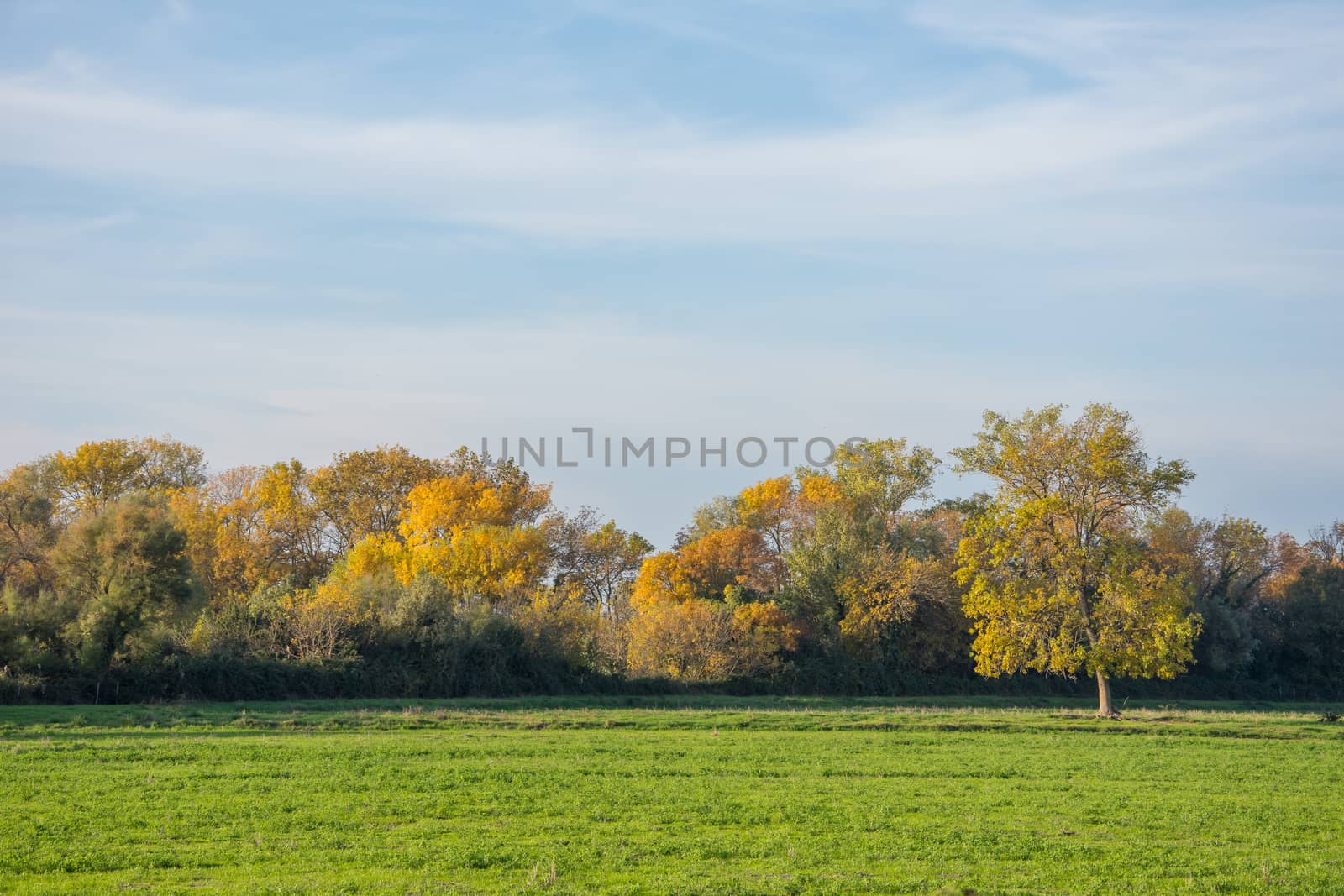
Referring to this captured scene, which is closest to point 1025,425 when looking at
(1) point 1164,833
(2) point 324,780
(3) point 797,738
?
(3) point 797,738

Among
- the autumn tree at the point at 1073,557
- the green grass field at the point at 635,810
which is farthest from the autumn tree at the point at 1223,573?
the green grass field at the point at 635,810

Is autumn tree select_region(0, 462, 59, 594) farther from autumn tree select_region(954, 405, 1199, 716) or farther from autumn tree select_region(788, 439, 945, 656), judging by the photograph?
autumn tree select_region(954, 405, 1199, 716)

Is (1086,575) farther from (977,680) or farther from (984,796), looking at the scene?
(984,796)

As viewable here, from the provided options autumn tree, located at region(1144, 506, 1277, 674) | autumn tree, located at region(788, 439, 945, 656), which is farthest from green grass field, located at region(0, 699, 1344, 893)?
autumn tree, located at region(1144, 506, 1277, 674)

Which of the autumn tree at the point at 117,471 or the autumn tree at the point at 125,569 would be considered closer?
the autumn tree at the point at 125,569

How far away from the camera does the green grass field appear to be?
47.0 ft

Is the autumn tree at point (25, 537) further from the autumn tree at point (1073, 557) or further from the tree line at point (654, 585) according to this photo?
the autumn tree at point (1073, 557)

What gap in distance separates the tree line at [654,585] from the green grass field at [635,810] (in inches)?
376

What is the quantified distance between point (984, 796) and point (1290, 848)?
5.62 metres

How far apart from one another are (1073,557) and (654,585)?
96.3 feet

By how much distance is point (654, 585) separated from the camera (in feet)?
226

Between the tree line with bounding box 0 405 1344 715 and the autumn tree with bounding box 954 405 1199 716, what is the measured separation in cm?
10

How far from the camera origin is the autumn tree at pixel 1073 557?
43.6 metres

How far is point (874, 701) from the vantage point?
52.1m
